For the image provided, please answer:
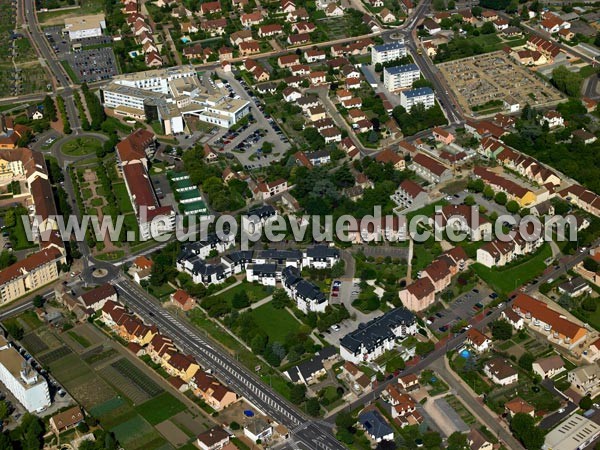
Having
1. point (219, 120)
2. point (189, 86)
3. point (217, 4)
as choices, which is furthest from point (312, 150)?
point (217, 4)

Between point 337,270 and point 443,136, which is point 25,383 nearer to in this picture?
point 337,270

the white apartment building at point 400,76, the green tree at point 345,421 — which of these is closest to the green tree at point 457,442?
the green tree at point 345,421

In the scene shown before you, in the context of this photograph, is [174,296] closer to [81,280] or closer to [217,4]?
[81,280]

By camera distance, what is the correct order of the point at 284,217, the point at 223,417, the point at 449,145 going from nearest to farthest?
the point at 223,417 < the point at 284,217 < the point at 449,145

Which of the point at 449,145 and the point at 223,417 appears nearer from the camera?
the point at 223,417

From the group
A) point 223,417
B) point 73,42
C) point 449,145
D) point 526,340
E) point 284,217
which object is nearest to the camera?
point 223,417

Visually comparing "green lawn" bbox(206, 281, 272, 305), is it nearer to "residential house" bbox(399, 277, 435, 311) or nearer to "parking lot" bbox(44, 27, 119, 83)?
"residential house" bbox(399, 277, 435, 311)

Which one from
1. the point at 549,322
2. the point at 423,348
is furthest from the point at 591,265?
the point at 423,348
